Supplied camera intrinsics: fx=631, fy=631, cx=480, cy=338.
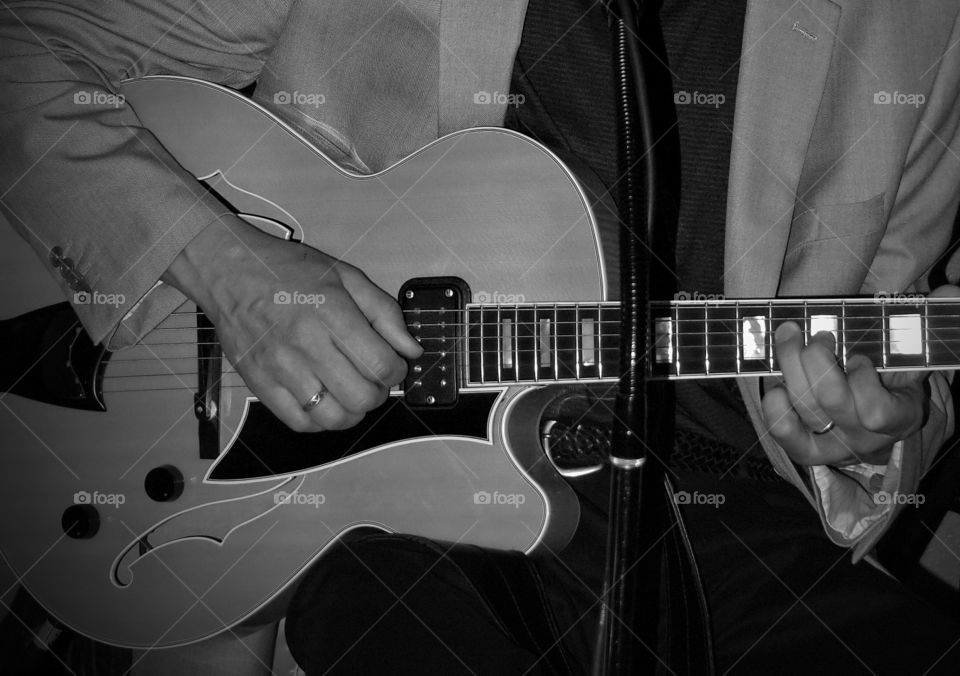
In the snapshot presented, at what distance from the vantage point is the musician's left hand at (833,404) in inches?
28.5

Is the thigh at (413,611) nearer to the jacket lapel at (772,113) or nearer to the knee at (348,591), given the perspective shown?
the knee at (348,591)

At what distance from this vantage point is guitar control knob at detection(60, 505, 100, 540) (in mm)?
803

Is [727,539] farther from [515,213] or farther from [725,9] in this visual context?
[725,9]

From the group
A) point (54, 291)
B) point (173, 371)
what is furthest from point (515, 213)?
point (54, 291)

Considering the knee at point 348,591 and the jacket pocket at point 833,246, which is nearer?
the knee at point 348,591

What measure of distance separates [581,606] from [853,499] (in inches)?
15.4

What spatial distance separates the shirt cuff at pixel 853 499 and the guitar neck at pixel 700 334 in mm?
156

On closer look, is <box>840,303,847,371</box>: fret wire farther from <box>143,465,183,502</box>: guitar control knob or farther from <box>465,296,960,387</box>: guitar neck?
<box>143,465,183,502</box>: guitar control knob

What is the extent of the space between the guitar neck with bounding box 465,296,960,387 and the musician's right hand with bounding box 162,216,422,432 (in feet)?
0.36

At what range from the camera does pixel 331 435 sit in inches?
30.4

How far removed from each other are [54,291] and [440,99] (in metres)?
0.56

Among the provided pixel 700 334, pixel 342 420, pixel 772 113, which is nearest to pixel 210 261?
pixel 342 420

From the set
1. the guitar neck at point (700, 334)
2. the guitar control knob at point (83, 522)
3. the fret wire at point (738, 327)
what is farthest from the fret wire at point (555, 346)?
the guitar control knob at point (83, 522)

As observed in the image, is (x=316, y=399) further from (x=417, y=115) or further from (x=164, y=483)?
(x=417, y=115)
